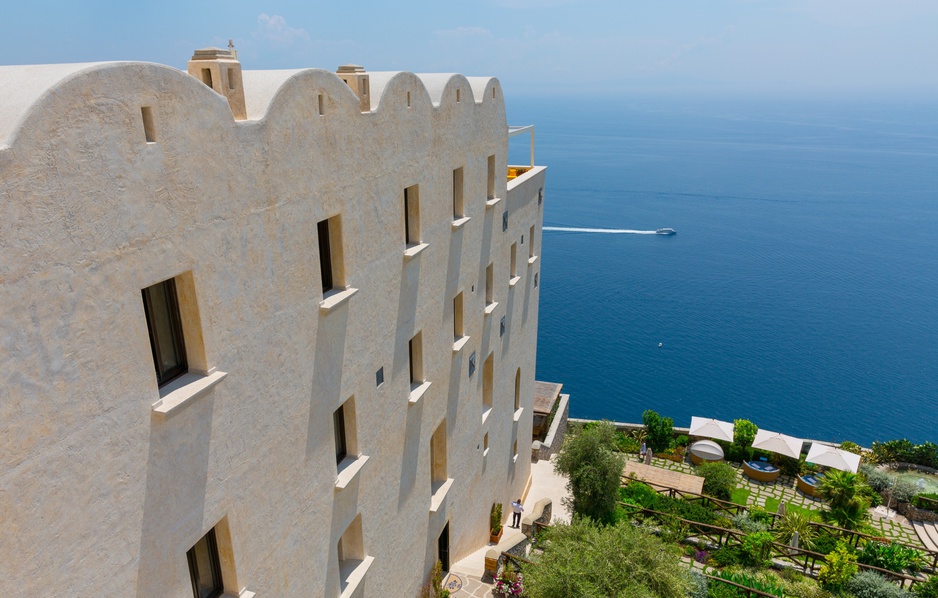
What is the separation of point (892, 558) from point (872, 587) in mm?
4592

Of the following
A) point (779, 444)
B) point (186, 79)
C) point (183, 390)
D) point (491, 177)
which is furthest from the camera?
point (779, 444)

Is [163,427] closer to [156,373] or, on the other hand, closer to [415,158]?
[156,373]

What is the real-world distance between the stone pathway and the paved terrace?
9170mm

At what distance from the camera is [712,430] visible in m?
41.1

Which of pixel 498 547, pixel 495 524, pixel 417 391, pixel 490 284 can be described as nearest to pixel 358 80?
pixel 417 391

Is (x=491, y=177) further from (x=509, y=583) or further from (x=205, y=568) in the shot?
(x=205, y=568)

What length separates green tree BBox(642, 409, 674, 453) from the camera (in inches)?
1665

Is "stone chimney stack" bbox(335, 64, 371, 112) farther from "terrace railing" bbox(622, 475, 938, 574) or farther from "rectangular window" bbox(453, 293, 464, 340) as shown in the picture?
"terrace railing" bbox(622, 475, 938, 574)

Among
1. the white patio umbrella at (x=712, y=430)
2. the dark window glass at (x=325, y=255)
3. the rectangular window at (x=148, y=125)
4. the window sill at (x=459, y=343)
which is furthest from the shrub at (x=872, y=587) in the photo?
the rectangular window at (x=148, y=125)

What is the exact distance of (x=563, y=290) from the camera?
97812 millimetres

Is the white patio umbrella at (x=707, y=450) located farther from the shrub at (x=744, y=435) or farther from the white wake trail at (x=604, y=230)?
the white wake trail at (x=604, y=230)

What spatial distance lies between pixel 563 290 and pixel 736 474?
2445 inches

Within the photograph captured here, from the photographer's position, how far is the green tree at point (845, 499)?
109ft

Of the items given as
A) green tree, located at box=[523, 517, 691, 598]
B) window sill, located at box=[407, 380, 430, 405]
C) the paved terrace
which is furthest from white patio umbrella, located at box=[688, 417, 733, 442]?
window sill, located at box=[407, 380, 430, 405]
